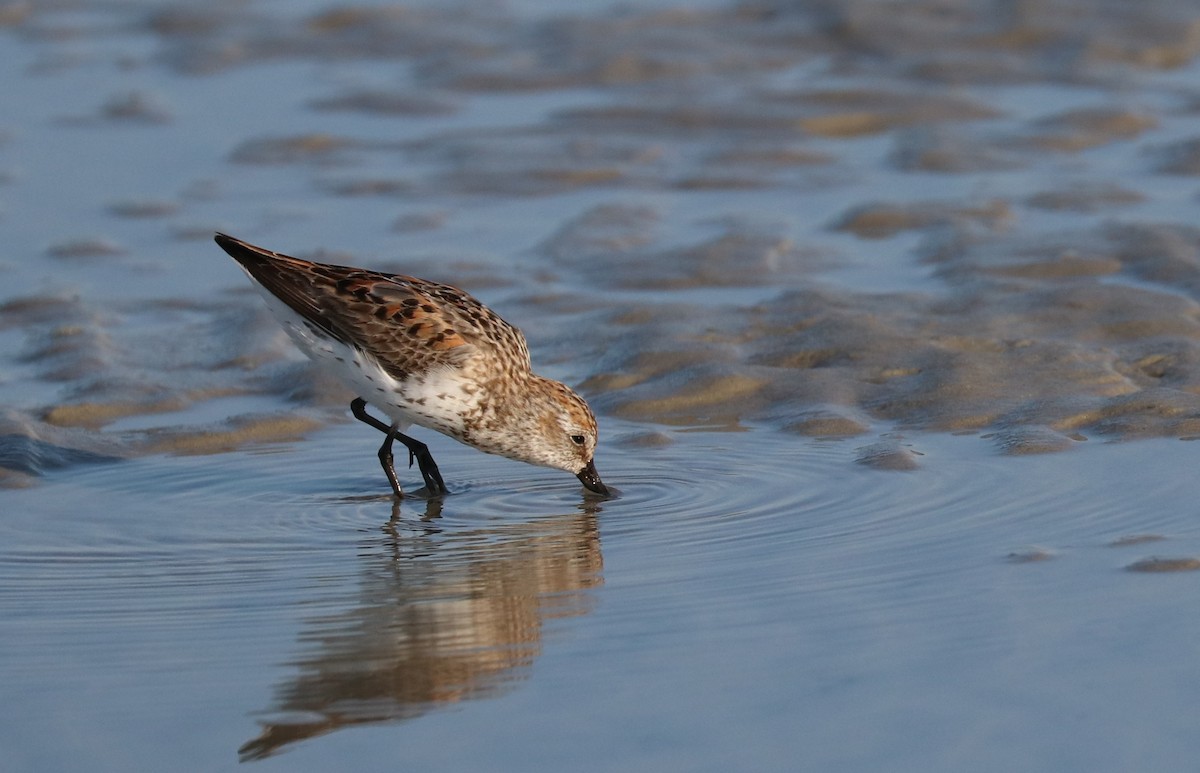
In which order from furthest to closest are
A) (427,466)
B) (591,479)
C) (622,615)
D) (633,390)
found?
(633,390) < (427,466) < (591,479) < (622,615)

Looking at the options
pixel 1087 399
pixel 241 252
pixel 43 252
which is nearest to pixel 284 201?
pixel 43 252

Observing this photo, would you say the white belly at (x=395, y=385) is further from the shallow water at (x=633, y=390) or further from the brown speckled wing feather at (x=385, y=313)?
the shallow water at (x=633, y=390)

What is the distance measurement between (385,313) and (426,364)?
0.27 meters

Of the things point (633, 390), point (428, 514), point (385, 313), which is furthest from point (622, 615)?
point (633, 390)

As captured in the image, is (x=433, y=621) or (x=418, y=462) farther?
(x=418, y=462)

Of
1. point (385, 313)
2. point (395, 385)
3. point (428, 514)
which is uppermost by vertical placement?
point (385, 313)

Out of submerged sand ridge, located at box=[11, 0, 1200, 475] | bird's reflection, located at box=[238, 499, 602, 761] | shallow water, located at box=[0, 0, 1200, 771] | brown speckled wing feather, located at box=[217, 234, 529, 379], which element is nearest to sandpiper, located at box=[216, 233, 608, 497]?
brown speckled wing feather, located at box=[217, 234, 529, 379]

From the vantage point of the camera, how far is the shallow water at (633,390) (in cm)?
508

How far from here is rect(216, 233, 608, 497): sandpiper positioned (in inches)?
294

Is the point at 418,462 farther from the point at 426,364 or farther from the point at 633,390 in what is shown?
the point at 633,390

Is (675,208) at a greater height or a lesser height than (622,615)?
greater

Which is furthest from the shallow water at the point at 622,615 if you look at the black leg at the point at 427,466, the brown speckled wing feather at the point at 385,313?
the brown speckled wing feather at the point at 385,313

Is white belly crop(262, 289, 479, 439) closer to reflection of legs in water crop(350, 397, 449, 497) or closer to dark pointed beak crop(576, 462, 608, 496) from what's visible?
reflection of legs in water crop(350, 397, 449, 497)

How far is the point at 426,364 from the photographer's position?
24.5ft
